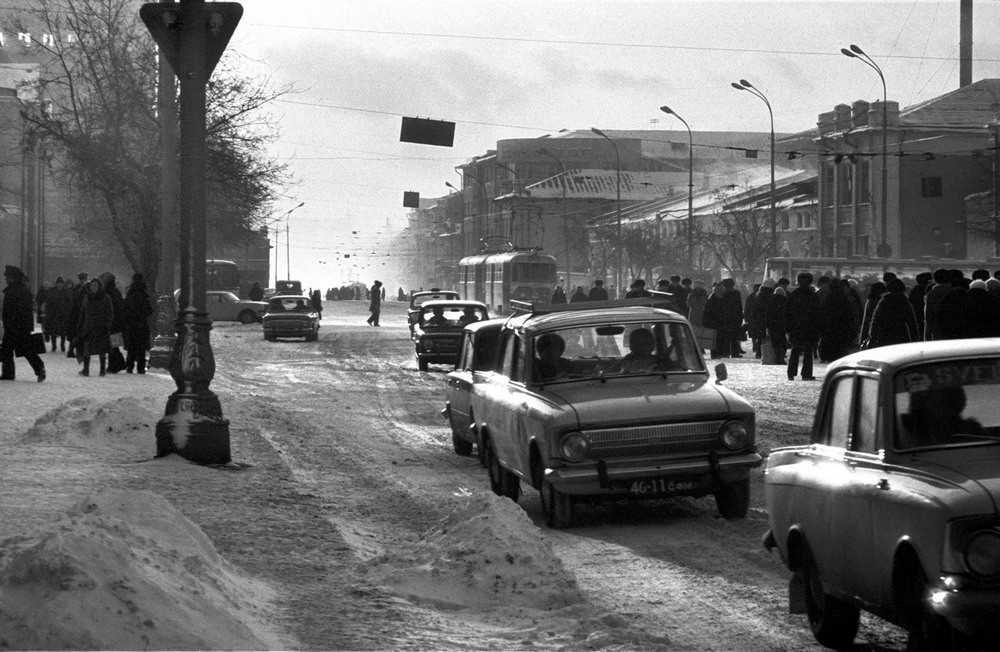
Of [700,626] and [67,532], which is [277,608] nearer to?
[67,532]

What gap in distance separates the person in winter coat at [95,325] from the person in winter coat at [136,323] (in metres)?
1.07

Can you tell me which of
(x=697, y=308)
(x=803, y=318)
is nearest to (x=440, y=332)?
(x=697, y=308)

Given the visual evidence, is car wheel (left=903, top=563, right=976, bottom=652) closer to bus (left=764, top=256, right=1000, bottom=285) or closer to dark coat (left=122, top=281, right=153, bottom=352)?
dark coat (left=122, top=281, right=153, bottom=352)

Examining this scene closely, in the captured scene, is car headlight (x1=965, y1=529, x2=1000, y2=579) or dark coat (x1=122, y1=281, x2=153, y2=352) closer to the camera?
car headlight (x1=965, y1=529, x2=1000, y2=579)

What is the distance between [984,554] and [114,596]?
11.2ft

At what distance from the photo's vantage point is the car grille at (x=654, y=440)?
10992 millimetres

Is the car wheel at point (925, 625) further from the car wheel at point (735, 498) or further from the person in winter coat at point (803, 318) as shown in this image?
the person in winter coat at point (803, 318)

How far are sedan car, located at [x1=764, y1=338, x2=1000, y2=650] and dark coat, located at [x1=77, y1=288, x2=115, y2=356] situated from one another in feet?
68.1

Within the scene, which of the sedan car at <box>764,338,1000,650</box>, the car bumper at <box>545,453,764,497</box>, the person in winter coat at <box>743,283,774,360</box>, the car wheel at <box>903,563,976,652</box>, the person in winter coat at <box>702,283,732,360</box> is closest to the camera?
the sedan car at <box>764,338,1000,650</box>

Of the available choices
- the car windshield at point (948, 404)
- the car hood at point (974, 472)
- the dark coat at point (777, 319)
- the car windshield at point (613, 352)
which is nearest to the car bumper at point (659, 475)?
the car windshield at point (613, 352)

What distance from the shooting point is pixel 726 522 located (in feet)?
36.6

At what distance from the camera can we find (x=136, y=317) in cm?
2823

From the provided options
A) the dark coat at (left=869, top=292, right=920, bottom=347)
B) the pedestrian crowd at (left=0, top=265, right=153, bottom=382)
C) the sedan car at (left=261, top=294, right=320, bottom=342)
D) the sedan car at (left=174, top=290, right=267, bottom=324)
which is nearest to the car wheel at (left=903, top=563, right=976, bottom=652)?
the dark coat at (left=869, top=292, right=920, bottom=347)

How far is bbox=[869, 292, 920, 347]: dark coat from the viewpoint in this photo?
20906 millimetres
